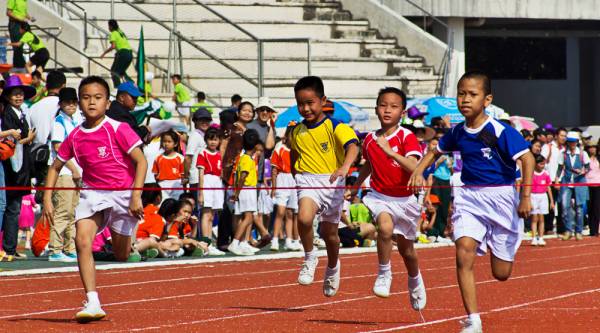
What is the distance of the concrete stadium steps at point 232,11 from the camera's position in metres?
30.6

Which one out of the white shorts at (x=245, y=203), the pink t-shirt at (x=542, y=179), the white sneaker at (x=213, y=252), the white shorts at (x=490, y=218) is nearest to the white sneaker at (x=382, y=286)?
the white shorts at (x=490, y=218)

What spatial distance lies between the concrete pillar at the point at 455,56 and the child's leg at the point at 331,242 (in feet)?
67.0

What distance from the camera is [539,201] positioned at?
2494 centimetres

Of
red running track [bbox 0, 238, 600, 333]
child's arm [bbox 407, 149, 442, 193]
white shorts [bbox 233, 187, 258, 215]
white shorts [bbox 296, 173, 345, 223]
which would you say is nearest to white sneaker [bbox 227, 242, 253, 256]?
white shorts [bbox 233, 187, 258, 215]

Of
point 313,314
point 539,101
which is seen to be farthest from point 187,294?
point 539,101

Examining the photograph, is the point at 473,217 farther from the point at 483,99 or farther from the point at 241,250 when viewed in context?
the point at 241,250

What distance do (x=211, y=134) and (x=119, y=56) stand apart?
6.72 metres

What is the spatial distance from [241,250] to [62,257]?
3.08 meters

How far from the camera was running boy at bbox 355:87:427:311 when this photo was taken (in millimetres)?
11680

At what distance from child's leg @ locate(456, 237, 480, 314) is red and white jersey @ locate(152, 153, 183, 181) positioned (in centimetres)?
1088

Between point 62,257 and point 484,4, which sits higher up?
point 484,4

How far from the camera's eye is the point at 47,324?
10.9m

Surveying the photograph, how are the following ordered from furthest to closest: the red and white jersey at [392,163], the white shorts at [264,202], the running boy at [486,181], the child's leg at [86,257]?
1. the white shorts at [264,202]
2. the red and white jersey at [392,163]
3. the child's leg at [86,257]
4. the running boy at [486,181]

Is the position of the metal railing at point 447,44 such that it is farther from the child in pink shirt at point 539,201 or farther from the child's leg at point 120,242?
the child's leg at point 120,242
